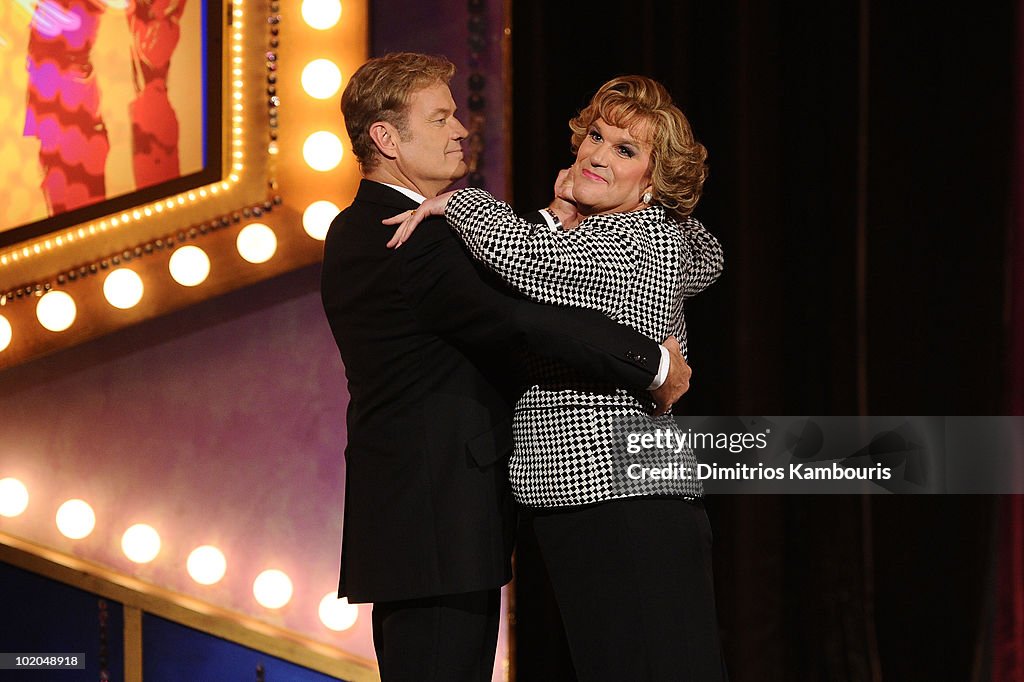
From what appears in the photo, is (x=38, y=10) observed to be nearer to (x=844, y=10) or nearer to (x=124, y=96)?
(x=124, y=96)

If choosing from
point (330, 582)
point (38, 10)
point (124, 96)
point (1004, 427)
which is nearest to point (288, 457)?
point (330, 582)

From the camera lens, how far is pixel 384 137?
1715 millimetres

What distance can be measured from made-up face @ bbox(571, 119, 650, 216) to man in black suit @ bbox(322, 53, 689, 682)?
238 millimetres

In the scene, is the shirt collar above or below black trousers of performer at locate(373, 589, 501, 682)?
above

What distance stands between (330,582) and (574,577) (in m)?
1.21

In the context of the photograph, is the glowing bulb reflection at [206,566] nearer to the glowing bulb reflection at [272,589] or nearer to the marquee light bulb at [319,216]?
the glowing bulb reflection at [272,589]

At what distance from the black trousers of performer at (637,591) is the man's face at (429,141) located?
59 centimetres

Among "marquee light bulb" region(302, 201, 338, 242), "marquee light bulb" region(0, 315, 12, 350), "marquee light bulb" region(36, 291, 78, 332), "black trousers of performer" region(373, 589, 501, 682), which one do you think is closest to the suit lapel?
"black trousers of performer" region(373, 589, 501, 682)

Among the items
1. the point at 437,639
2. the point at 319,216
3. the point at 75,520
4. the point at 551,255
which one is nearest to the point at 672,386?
the point at 551,255

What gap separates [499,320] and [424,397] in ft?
0.63

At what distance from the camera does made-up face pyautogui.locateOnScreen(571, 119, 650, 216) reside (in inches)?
65.0

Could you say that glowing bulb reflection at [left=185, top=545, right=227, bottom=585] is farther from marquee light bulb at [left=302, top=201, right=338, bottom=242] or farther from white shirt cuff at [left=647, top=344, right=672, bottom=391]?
white shirt cuff at [left=647, top=344, right=672, bottom=391]

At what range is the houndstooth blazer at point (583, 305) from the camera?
4.89ft

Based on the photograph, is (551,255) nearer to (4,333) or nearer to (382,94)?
(382,94)
